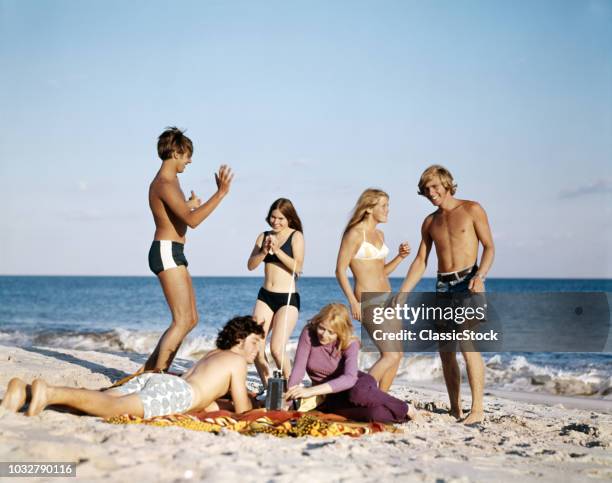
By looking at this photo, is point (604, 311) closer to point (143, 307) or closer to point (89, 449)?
point (143, 307)

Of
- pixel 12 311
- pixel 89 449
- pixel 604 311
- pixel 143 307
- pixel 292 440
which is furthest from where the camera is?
pixel 143 307

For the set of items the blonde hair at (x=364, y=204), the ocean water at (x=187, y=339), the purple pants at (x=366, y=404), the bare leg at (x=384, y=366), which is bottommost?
the ocean water at (x=187, y=339)

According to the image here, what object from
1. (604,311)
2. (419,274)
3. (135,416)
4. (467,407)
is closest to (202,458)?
(135,416)

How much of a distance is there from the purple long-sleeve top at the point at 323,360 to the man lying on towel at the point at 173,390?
363 mm

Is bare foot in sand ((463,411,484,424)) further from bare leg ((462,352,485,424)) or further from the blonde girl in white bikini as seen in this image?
the blonde girl in white bikini

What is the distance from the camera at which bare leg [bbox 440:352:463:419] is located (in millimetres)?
6098

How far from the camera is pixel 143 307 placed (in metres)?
38.2

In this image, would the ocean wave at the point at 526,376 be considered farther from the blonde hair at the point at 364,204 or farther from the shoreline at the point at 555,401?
the blonde hair at the point at 364,204

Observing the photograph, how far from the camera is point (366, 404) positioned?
5.48m

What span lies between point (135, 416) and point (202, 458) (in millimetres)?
1161

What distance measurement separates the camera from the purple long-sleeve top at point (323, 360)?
5.47 meters

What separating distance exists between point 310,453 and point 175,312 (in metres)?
2.29

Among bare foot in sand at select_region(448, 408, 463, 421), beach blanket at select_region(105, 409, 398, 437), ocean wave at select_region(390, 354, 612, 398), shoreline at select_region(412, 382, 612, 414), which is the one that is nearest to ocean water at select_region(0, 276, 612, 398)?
ocean wave at select_region(390, 354, 612, 398)

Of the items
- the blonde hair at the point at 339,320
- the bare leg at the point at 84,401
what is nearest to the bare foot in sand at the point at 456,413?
the blonde hair at the point at 339,320
